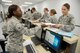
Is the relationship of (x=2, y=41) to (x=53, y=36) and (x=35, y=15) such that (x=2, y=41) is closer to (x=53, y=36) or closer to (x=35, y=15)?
(x=53, y=36)

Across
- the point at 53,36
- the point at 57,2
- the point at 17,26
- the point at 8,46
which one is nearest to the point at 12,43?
the point at 8,46

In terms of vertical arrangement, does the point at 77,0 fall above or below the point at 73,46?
above

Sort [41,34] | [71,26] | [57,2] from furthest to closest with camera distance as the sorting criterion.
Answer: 1. [57,2]
2. [41,34]
3. [71,26]

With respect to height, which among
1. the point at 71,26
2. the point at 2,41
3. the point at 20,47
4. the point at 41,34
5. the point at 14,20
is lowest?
the point at 2,41

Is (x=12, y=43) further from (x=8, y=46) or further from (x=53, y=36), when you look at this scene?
(x=53, y=36)

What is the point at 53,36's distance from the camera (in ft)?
4.98

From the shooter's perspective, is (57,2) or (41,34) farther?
(57,2)

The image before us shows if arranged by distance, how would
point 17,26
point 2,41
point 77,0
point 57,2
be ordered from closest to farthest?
point 17,26 < point 2,41 < point 77,0 < point 57,2

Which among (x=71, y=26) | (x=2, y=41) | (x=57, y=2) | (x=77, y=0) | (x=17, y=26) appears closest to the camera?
(x=17, y=26)

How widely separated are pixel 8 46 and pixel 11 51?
0.32 ft

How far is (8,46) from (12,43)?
9cm

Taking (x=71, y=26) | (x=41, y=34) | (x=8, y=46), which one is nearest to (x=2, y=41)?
(x=8, y=46)

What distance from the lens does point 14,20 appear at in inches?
61.1

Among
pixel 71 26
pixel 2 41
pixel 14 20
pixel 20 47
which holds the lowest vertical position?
pixel 2 41
